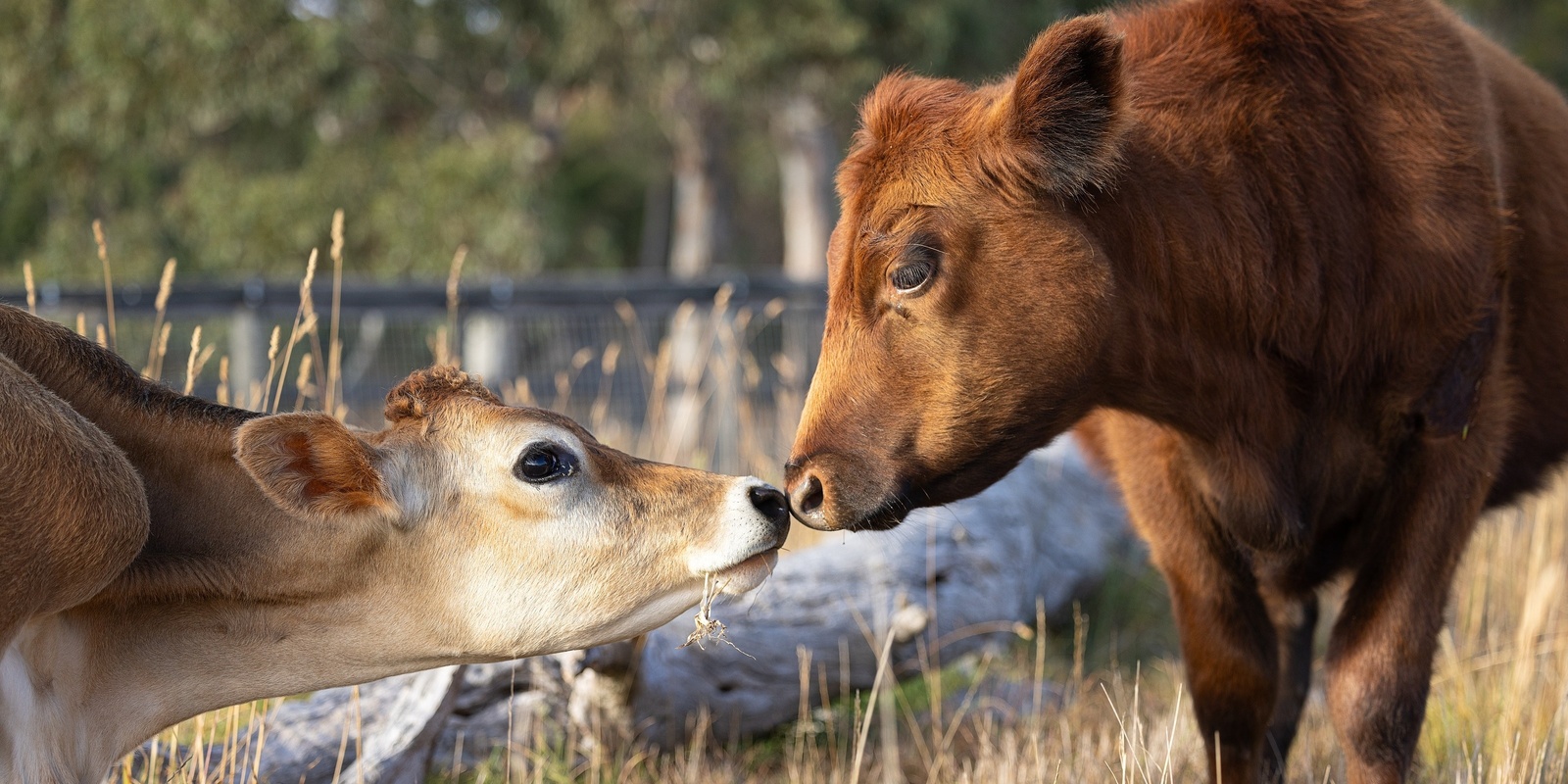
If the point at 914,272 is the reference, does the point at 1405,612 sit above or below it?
below

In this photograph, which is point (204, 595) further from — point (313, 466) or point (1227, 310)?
point (1227, 310)

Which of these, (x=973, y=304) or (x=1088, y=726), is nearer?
(x=973, y=304)

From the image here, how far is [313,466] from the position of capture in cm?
325

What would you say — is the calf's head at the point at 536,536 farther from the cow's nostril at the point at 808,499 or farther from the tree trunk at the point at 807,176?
the tree trunk at the point at 807,176

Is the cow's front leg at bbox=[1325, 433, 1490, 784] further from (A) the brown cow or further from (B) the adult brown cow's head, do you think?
(B) the adult brown cow's head

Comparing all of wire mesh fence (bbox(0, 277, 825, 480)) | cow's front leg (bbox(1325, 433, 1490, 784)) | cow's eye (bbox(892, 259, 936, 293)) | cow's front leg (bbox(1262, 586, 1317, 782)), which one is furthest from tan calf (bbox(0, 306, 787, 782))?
wire mesh fence (bbox(0, 277, 825, 480))

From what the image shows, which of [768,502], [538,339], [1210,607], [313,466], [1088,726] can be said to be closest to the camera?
[313,466]

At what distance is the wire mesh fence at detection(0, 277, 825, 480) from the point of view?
29.3 ft

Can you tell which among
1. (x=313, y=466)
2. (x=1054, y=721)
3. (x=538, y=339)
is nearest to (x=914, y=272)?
(x=313, y=466)

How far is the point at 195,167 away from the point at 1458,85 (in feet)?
71.7

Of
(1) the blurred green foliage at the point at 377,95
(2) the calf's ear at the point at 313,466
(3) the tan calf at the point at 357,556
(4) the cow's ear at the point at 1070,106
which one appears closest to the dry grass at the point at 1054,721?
(3) the tan calf at the point at 357,556

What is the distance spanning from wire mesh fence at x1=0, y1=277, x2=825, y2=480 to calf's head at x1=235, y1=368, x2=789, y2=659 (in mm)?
Result: 4624

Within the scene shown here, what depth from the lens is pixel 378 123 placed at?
21.9m

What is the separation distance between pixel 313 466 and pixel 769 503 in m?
1.04
